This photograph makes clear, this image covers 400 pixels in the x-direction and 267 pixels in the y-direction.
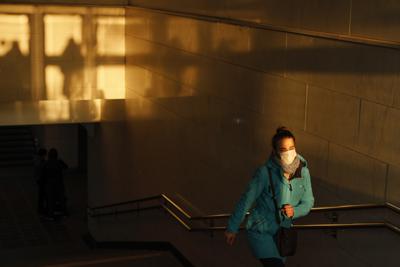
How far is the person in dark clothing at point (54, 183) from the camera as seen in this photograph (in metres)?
13.4

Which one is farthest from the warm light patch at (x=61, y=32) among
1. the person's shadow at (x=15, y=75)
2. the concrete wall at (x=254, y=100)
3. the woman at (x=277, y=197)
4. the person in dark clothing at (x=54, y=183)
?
the woman at (x=277, y=197)

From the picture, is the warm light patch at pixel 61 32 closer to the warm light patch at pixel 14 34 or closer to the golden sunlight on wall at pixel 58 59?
the golden sunlight on wall at pixel 58 59

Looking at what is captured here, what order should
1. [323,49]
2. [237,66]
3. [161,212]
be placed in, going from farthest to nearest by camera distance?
[161,212] < [237,66] < [323,49]

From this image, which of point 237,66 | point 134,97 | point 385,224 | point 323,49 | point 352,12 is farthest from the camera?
point 134,97

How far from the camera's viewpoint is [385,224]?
5.34 meters

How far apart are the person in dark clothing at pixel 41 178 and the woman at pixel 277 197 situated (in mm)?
9293

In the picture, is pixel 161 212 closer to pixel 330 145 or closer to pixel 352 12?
pixel 330 145

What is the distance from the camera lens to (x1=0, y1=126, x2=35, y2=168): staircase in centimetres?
2158

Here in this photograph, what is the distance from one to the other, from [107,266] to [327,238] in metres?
2.96

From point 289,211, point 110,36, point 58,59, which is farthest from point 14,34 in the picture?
point 289,211

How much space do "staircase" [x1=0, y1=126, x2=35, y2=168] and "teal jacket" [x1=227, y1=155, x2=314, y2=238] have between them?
57.3 feet

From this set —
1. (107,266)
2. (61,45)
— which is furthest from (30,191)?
(107,266)

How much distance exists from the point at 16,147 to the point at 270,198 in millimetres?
18572

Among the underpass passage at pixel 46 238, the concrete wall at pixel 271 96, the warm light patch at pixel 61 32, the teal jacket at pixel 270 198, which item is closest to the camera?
the teal jacket at pixel 270 198
